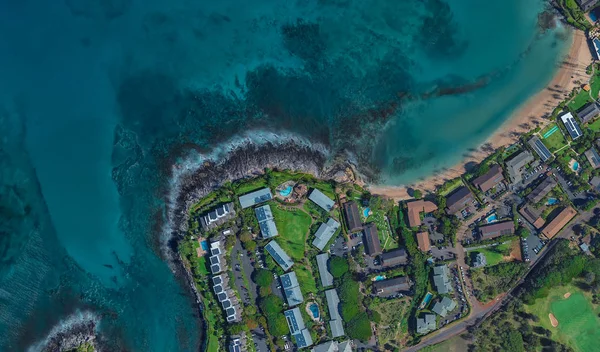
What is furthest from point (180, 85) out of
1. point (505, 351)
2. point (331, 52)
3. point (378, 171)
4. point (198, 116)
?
point (505, 351)

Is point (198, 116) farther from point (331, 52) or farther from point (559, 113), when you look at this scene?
point (559, 113)

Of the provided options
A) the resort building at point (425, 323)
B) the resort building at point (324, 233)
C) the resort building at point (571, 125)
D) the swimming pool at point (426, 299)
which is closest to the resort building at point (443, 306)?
the resort building at point (425, 323)

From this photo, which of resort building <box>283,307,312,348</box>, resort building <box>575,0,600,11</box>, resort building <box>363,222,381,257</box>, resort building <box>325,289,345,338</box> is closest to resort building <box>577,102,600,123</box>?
resort building <box>575,0,600,11</box>

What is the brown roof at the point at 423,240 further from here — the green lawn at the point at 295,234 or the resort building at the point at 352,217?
the green lawn at the point at 295,234

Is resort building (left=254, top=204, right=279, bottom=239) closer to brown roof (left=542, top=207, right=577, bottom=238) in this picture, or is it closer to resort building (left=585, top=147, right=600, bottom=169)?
brown roof (left=542, top=207, right=577, bottom=238)

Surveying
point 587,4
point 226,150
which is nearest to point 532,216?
point 587,4
